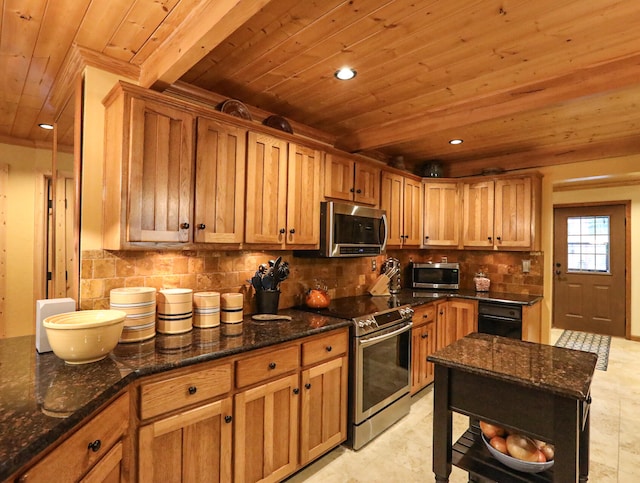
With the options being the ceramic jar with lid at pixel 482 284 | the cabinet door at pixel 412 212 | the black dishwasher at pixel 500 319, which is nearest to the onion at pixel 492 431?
the black dishwasher at pixel 500 319

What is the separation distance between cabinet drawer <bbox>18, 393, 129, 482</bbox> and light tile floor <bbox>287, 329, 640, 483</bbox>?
4.22ft

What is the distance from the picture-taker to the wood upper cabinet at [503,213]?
3.94 m

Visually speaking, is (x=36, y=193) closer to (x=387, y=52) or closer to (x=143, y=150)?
(x=143, y=150)

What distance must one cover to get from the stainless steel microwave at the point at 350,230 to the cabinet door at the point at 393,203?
24 cm

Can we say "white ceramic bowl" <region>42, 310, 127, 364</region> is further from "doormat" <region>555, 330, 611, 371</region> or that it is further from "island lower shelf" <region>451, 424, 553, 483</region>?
"doormat" <region>555, 330, 611, 371</region>

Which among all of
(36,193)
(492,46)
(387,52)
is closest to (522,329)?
(492,46)

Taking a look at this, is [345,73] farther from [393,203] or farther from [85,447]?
[85,447]

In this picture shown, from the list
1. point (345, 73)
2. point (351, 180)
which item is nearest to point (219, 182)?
point (345, 73)

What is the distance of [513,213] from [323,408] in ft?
9.95

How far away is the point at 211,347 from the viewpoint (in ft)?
6.04

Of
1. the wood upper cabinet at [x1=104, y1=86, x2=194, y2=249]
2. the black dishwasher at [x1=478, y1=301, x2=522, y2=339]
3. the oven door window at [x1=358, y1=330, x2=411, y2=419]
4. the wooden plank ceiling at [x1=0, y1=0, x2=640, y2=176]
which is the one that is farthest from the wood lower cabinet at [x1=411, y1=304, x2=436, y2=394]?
the wood upper cabinet at [x1=104, y1=86, x2=194, y2=249]

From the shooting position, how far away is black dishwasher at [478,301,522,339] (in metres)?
3.59

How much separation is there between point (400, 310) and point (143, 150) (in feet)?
7.33

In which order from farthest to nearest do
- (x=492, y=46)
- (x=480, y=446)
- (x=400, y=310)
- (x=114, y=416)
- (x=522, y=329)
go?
(x=522, y=329) → (x=400, y=310) → (x=492, y=46) → (x=480, y=446) → (x=114, y=416)
